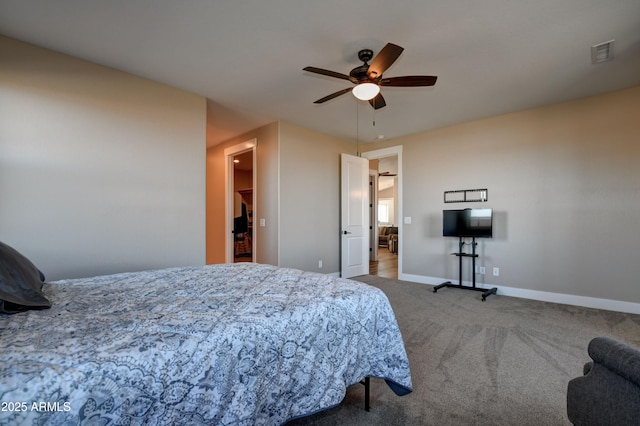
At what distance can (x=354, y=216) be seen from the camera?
18.1 feet

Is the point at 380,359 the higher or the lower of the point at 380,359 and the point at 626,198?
the lower

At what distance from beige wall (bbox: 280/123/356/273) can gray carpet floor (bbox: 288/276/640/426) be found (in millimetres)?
1643

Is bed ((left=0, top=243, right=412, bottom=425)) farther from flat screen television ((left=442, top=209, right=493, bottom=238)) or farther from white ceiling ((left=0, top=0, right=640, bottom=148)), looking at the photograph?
flat screen television ((left=442, top=209, right=493, bottom=238))

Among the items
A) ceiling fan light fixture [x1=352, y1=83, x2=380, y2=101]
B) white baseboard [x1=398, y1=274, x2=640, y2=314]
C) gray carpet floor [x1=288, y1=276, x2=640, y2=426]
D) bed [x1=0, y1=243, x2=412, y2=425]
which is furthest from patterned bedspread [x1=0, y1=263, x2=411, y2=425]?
white baseboard [x1=398, y1=274, x2=640, y2=314]

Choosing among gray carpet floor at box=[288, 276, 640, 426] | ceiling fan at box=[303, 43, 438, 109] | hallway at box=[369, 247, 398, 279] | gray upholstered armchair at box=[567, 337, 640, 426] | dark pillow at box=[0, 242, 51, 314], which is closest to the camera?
gray upholstered armchair at box=[567, 337, 640, 426]

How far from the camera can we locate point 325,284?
1.83 metres

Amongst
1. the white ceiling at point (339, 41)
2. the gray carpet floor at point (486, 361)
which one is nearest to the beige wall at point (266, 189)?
the white ceiling at point (339, 41)

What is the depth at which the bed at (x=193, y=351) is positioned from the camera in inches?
32.5

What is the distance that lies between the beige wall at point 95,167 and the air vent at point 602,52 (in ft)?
14.0

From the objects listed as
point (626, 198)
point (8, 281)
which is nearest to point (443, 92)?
point (626, 198)

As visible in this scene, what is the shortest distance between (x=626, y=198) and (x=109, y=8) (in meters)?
5.71

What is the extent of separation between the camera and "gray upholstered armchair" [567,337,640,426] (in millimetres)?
994

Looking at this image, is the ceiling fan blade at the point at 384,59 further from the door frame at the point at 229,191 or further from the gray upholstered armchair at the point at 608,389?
the door frame at the point at 229,191

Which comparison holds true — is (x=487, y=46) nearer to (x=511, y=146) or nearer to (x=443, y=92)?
(x=443, y=92)
